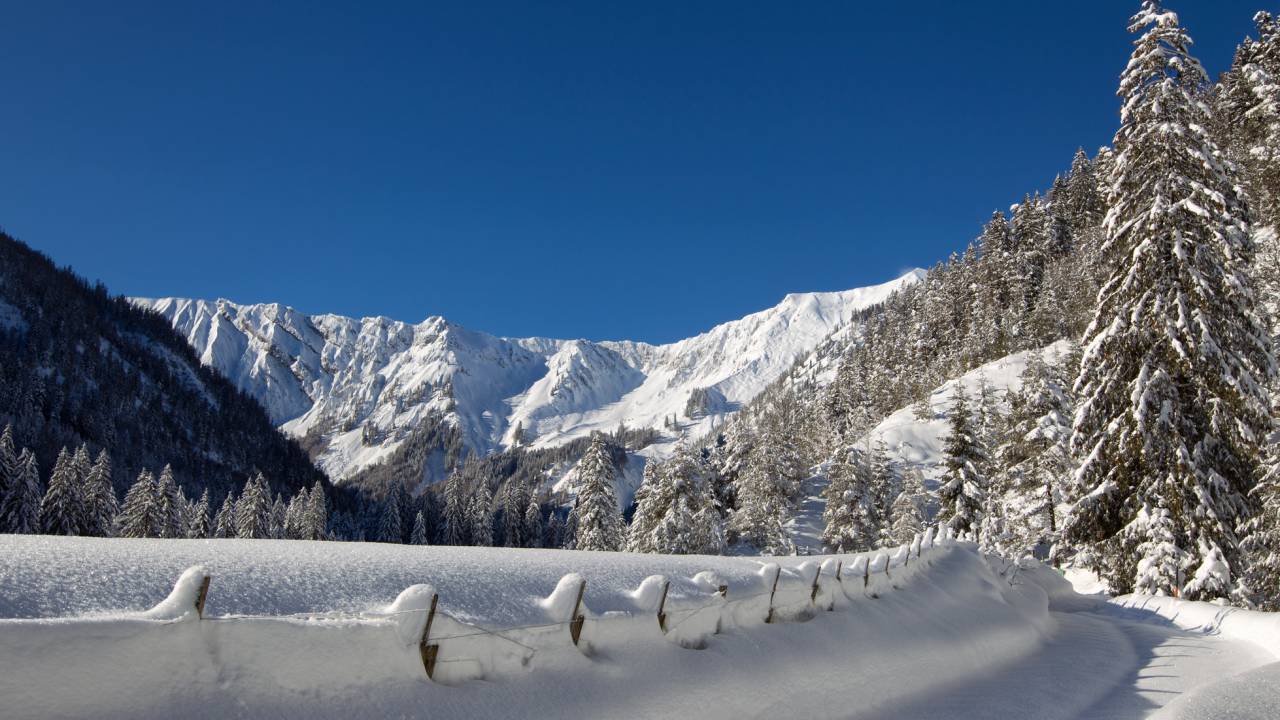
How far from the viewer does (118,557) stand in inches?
176

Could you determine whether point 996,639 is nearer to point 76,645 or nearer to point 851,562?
point 851,562

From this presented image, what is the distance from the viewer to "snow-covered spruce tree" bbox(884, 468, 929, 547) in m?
41.3

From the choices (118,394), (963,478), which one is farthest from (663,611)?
(118,394)

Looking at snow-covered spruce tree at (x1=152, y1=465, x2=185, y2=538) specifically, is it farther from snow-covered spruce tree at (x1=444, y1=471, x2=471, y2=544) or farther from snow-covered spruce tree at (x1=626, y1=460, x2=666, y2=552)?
snow-covered spruce tree at (x1=626, y1=460, x2=666, y2=552)

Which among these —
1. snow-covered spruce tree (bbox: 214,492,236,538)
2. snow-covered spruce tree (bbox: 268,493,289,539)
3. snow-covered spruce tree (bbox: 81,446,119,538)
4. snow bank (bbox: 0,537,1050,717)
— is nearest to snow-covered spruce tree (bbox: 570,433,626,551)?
snow-covered spruce tree (bbox: 81,446,119,538)

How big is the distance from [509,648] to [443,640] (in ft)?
1.94

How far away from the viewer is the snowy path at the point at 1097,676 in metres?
8.14

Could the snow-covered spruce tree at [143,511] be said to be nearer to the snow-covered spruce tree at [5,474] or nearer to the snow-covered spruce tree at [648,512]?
the snow-covered spruce tree at [5,474]

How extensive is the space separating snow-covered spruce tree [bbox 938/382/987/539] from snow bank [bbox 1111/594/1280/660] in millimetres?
20214

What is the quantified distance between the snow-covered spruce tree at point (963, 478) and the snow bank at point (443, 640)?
29852 millimetres

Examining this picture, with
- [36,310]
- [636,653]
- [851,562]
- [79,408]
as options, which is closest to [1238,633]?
[851,562]

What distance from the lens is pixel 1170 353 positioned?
16.7 metres

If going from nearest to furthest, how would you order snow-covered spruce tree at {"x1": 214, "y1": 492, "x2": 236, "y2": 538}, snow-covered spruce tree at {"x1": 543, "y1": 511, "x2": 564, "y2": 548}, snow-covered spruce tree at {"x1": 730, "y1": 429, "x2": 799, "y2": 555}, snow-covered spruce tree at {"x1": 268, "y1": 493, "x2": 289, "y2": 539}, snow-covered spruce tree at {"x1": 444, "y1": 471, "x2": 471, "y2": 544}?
snow-covered spruce tree at {"x1": 730, "y1": 429, "x2": 799, "y2": 555} → snow-covered spruce tree at {"x1": 214, "y1": 492, "x2": 236, "y2": 538} → snow-covered spruce tree at {"x1": 268, "y1": 493, "x2": 289, "y2": 539} → snow-covered spruce tree at {"x1": 444, "y1": 471, "x2": 471, "y2": 544} → snow-covered spruce tree at {"x1": 543, "y1": 511, "x2": 564, "y2": 548}

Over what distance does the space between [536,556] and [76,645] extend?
15.8 ft
